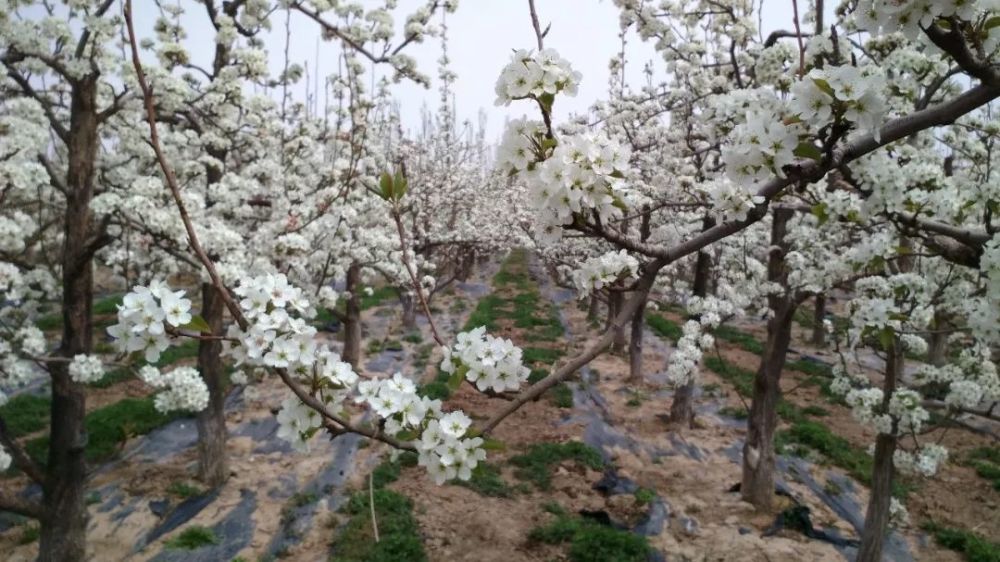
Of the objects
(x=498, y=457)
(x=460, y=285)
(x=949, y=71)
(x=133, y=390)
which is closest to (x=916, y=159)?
(x=949, y=71)

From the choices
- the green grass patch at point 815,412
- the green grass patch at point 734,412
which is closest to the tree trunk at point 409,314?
the green grass patch at point 734,412

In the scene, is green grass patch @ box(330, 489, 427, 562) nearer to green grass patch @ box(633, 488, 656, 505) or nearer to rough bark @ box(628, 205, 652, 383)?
green grass patch @ box(633, 488, 656, 505)

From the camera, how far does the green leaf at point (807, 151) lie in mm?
1570

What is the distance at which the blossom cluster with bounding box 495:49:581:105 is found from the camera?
1.63m

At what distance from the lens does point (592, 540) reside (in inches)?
258

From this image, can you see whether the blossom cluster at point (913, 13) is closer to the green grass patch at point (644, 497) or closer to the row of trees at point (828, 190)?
the row of trees at point (828, 190)

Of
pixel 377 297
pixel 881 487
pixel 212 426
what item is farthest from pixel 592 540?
pixel 377 297

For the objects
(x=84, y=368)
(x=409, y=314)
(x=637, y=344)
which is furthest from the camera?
(x=409, y=314)

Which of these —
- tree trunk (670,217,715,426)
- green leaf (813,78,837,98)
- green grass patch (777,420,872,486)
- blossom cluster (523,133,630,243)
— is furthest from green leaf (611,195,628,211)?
green grass patch (777,420,872,486)

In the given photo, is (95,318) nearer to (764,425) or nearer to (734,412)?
(734,412)

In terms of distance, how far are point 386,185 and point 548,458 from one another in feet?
25.6

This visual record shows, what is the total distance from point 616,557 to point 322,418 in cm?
547

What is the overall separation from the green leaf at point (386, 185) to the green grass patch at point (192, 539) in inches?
258

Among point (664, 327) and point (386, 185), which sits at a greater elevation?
point (386, 185)
